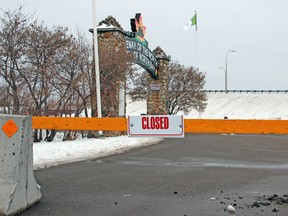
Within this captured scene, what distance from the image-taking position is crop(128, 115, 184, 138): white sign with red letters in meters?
7.28

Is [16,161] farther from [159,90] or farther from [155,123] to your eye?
[159,90]

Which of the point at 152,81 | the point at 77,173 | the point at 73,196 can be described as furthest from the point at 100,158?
the point at 152,81

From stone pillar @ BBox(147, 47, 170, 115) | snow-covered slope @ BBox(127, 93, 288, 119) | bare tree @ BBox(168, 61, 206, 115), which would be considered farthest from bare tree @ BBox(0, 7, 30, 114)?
snow-covered slope @ BBox(127, 93, 288, 119)

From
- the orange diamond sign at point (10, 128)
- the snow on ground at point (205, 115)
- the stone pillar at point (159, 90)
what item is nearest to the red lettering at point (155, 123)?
the orange diamond sign at point (10, 128)

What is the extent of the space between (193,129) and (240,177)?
182cm

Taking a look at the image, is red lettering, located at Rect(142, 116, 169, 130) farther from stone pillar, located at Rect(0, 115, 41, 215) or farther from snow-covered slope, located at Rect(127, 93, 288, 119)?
snow-covered slope, located at Rect(127, 93, 288, 119)

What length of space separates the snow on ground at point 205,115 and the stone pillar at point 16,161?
3867 mm

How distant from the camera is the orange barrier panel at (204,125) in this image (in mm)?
7016

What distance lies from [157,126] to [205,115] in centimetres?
5871

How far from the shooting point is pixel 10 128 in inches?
214

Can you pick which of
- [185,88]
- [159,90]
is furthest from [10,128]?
[185,88]

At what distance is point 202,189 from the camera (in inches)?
273

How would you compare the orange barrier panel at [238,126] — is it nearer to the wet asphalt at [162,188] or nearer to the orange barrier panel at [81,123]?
the wet asphalt at [162,188]

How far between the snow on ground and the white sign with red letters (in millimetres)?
3123
